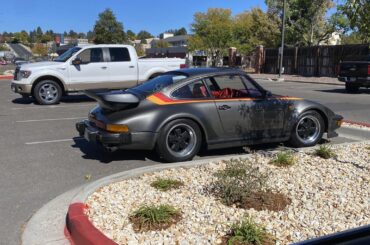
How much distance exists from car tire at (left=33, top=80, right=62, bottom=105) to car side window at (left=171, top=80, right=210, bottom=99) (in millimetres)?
8163

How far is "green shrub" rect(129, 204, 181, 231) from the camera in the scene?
4.02 meters

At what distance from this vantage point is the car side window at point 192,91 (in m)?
6.82

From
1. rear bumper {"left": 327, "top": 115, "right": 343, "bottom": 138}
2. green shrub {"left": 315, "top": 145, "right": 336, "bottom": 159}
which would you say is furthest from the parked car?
green shrub {"left": 315, "top": 145, "right": 336, "bottom": 159}

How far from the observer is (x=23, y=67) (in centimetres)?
1370

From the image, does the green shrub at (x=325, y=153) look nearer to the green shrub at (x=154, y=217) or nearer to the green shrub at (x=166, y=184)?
the green shrub at (x=166, y=184)

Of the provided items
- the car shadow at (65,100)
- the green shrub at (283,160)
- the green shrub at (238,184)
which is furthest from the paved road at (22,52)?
the green shrub at (238,184)

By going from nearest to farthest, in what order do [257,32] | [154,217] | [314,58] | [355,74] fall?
[154,217] → [355,74] → [314,58] → [257,32]

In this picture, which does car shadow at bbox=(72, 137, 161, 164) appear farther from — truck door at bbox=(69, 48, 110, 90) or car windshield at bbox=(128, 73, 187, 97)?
truck door at bbox=(69, 48, 110, 90)

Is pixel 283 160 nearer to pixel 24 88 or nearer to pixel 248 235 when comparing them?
pixel 248 235

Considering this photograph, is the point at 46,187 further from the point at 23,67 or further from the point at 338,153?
the point at 23,67

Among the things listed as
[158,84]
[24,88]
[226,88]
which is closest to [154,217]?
Answer: [158,84]

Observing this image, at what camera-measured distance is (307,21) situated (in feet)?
151

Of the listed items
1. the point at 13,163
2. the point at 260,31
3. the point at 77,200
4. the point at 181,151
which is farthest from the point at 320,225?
the point at 260,31

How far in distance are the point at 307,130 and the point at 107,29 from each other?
213 feet
